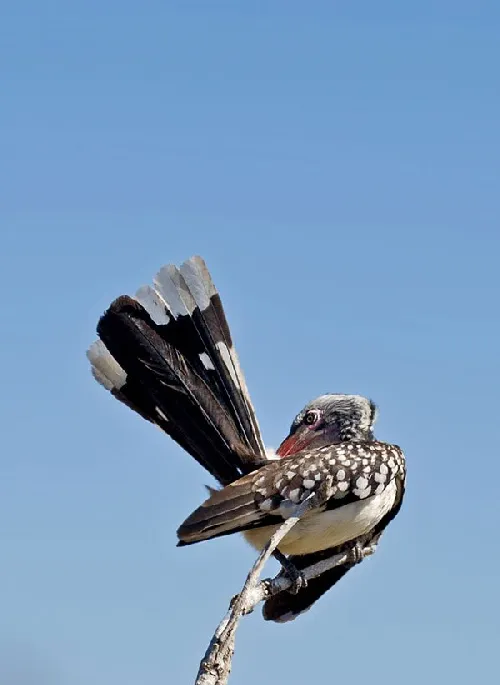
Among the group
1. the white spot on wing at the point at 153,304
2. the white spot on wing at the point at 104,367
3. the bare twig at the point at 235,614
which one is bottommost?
the bare twig at the point at 235,614

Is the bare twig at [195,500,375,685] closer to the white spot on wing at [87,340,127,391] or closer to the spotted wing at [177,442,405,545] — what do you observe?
the spotted wing at [177,442,405,545]

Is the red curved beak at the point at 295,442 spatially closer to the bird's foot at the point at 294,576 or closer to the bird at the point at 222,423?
the bird at the point at 222,423

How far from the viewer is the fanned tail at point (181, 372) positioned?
28.6 ft

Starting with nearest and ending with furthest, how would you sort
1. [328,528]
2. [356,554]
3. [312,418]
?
[328,528] → [356,554] → [312,418]

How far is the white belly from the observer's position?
8227 millimetres

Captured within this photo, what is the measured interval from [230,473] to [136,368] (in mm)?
999

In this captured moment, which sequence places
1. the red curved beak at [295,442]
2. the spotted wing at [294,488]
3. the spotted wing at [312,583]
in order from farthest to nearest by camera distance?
1. the red curved beak at [295,442]
2. the spotted wing at [312,583]
3. the spotted wing at [294,488]

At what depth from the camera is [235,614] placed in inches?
263

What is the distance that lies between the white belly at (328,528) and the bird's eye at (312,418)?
103cm

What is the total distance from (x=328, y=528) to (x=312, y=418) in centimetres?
137

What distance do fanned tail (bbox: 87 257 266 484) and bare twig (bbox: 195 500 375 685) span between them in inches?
40.3

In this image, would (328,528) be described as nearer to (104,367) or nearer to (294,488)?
(294,488)

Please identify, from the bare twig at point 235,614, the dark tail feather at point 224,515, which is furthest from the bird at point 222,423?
the bare twig at point 235,614

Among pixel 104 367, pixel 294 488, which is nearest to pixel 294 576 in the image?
pixel 294 488
